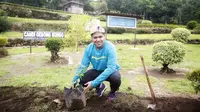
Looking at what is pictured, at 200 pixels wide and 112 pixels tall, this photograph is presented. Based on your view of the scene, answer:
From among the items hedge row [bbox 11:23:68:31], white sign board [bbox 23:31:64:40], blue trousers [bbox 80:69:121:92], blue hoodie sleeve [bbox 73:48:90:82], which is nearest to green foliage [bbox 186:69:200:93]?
blue trousers [bbox 80:69:121:92]

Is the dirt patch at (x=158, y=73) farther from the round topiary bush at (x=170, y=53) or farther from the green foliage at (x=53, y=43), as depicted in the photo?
the green foliage at (x=53, y=43)

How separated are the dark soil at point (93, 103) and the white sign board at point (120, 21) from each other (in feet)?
31.8

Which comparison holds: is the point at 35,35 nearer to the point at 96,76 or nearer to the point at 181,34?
the point at 96,76

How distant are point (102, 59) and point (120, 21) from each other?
10439 millimetres

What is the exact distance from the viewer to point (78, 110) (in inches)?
139

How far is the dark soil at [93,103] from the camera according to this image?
12.0 ft

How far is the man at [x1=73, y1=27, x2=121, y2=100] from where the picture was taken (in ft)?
11.7

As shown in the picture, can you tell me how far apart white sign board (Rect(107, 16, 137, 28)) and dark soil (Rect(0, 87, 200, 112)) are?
9697 millimetres

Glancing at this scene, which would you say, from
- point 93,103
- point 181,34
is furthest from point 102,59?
point 181,34

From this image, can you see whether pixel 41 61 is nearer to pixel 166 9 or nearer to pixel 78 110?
pixel 78 110

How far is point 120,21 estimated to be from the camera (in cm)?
1380

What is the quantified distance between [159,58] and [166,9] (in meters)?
47.4

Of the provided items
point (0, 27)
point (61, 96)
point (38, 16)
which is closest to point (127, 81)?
point (61, 96)

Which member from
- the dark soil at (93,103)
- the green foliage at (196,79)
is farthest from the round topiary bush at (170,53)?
the green foliage at (196,79)
